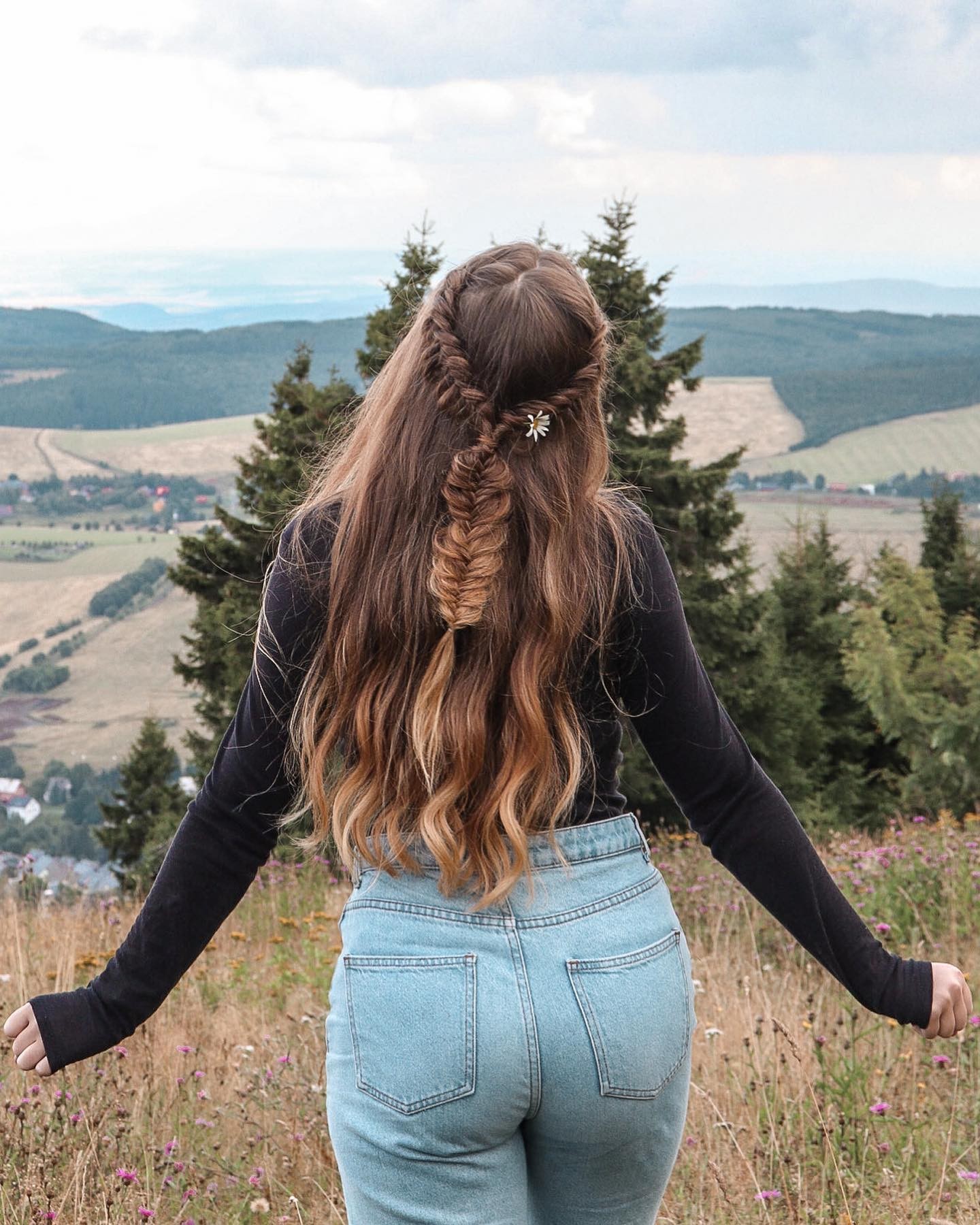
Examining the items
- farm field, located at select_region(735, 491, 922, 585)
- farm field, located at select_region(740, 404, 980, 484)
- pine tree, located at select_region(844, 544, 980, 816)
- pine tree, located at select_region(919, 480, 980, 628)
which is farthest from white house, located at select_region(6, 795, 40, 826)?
farm field, located at select_region(740, 404, 980, 484)

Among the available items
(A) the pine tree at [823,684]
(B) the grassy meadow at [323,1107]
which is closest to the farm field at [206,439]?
(A) the pine tree at [823,684]

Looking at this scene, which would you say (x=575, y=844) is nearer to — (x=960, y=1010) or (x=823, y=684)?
(x=960, y=1010)

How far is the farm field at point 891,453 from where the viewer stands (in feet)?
356

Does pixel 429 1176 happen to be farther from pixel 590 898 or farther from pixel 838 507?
pixel 838 507

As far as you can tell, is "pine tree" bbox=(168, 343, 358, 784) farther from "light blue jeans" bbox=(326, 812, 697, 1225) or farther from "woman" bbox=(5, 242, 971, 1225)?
"light blue jeans" bbox=(326, 812, 697, 1225)

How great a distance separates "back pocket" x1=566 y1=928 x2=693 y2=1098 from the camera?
133cm

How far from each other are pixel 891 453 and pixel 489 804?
399ft

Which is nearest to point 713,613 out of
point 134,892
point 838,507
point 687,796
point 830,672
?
point 830,672

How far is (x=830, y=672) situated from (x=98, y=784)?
5124 cm

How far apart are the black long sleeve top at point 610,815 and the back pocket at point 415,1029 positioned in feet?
0.99

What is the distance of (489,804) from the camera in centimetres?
143

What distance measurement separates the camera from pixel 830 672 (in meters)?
24.7

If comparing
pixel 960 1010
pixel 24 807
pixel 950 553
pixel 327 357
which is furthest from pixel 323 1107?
pixel 327 357

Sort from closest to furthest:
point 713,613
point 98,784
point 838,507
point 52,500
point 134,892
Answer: point 134,892
point 713,613
point 98,784
point 838,507
point 52,500
